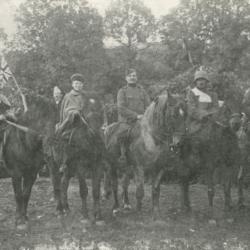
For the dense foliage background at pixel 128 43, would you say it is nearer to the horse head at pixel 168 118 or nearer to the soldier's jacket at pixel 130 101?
the soldier's jacket at pixel 130 101

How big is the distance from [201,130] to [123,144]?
1874 millimetres

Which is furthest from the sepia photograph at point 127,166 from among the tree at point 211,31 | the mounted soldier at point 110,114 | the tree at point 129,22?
the tree at point 129,22

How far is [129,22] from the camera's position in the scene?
24.0 m

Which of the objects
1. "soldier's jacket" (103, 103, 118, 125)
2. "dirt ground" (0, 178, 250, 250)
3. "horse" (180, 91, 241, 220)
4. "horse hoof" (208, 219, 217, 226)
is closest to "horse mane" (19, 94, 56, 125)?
"dirt ground" (0, 178, 250, 250)

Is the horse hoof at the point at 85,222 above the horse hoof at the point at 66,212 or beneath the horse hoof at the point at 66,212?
beneath

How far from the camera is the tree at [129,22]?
22656mm

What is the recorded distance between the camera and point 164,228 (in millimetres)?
8172

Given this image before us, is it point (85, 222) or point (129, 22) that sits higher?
point (129, 22)

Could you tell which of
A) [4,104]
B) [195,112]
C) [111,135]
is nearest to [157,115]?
[195,112]

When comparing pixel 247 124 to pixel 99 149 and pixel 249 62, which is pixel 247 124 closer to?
pixel 99 149

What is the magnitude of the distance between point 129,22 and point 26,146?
55.1 feet

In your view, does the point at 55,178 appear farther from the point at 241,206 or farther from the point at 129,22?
the point at 129,22

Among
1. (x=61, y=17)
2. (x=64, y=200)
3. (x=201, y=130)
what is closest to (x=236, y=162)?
(x=201, y=130)

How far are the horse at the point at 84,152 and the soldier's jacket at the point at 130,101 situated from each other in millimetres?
1096
